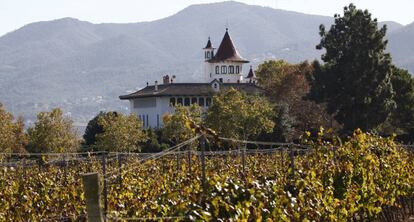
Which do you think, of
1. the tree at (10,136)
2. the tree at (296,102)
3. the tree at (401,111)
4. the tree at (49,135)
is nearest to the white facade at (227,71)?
the tree at (296,102)

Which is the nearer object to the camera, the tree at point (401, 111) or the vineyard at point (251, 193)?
the vineyard at point (251, 193)

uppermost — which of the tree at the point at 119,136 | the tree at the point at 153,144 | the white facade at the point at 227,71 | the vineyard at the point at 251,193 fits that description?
the white facade at the point at 227,71

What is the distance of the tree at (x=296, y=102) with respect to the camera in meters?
74.7

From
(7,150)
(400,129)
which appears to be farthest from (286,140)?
(7,150)

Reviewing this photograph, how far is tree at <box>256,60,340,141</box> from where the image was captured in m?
74.7

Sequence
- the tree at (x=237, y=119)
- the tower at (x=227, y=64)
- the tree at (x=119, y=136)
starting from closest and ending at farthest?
the tree at (x=237, y=119), the tree at (x=119, y=136), the tower at (x=227, y=64)

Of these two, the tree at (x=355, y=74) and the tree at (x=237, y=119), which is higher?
the tree at (x=355, y=74)

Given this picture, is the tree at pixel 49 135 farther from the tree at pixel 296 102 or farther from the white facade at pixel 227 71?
the white facade at pixel 227 71

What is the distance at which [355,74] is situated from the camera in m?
62.0

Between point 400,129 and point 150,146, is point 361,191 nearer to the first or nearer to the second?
point 400,129

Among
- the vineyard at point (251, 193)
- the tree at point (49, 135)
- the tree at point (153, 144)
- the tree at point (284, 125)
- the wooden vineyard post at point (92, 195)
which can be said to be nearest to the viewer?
the wooden vineyard post at point (92, 195)

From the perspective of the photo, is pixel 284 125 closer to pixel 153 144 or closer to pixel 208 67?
pixel 153 144

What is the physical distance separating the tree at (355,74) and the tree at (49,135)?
59.8 ft

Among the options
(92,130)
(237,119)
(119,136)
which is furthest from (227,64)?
(237,119)
